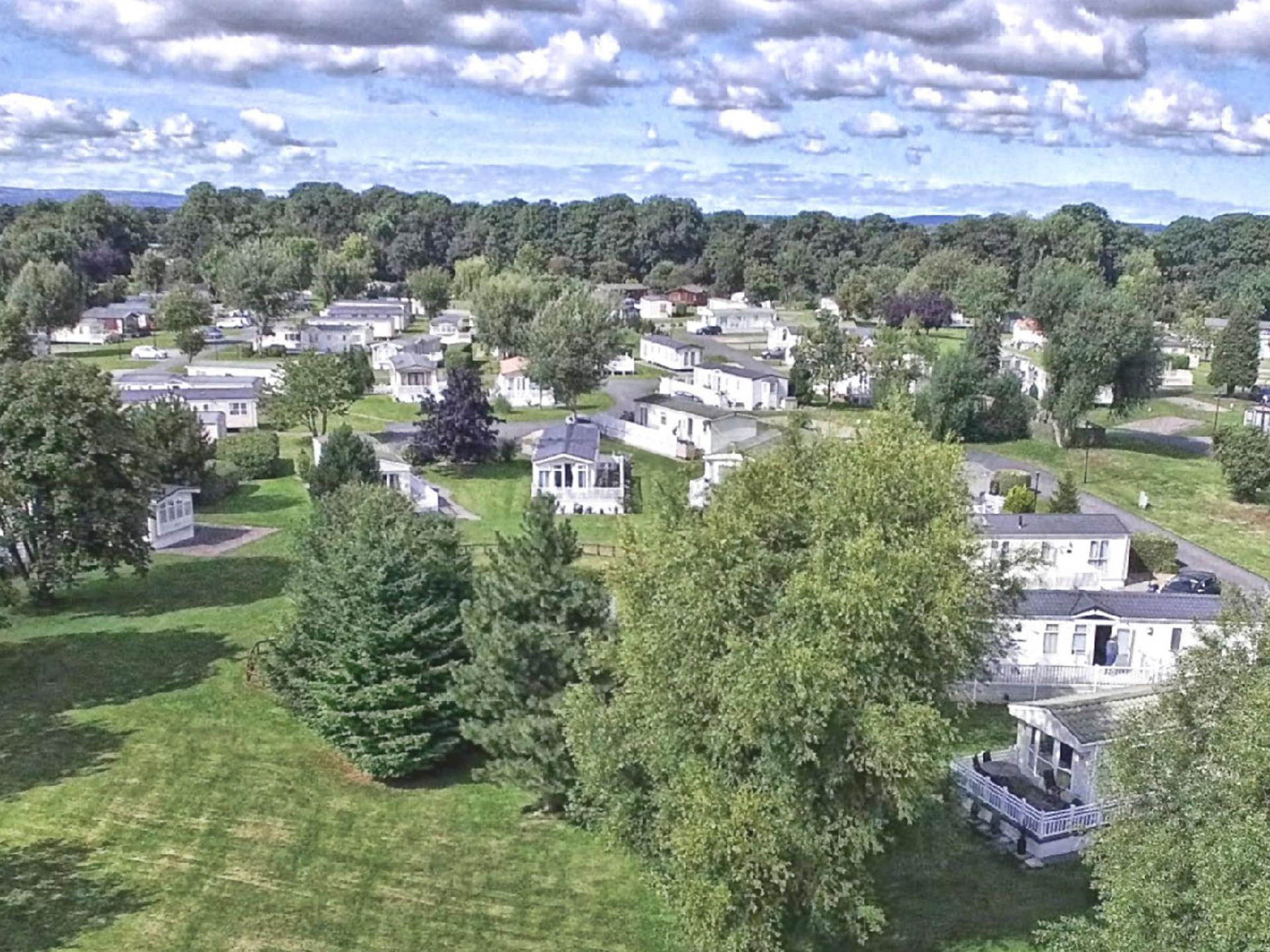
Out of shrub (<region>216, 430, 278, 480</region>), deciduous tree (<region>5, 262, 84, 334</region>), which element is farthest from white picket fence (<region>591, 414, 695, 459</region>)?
deciduous tree (<region>5, 262, 84, 334</region>)

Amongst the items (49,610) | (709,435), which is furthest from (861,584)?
(709,435)

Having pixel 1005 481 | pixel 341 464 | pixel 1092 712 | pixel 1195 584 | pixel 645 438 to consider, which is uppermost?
pixel 341 464

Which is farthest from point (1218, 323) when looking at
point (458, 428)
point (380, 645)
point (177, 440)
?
point (380, 645)

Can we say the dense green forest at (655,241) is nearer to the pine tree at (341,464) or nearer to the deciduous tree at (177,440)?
the deciduous tree at (177,440)

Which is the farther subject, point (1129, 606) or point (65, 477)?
point (65, 477)

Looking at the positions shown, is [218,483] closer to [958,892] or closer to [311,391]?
[311,391]
